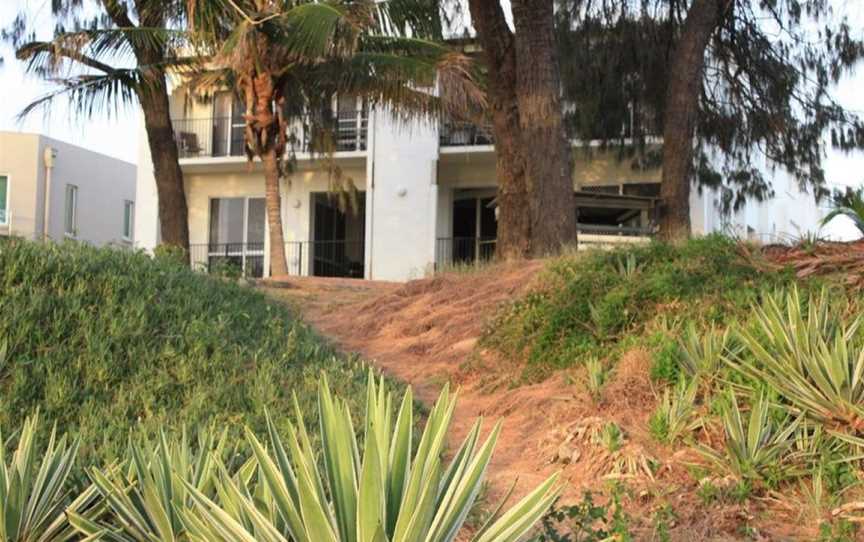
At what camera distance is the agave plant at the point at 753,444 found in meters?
6.05

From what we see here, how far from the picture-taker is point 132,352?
8461 mm

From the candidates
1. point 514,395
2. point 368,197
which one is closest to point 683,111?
point 514,395

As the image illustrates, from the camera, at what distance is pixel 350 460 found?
3355 millimetres

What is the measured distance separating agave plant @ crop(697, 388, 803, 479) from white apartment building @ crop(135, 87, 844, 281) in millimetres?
15486

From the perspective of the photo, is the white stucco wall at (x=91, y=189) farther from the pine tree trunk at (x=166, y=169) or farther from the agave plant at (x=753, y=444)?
the agave plant at (x=753, y=444)

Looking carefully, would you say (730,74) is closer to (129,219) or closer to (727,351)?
(727,351)

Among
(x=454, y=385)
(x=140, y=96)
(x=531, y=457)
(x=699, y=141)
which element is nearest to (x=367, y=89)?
(x=140, y=96)

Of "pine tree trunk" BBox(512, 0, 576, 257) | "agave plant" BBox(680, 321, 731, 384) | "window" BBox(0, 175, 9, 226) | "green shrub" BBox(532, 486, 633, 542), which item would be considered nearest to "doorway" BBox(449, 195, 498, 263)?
"pine tree trunk" BBox(512, 0, 576, 257)

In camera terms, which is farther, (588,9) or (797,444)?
(588,9)

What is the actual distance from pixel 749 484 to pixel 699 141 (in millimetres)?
13262

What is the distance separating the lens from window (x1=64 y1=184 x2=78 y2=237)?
3566cm

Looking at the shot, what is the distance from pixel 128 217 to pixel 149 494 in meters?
36.4

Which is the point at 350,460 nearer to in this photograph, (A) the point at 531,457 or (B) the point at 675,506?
(B) the point at 675,506

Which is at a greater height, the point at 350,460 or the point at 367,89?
the point at 367,89
